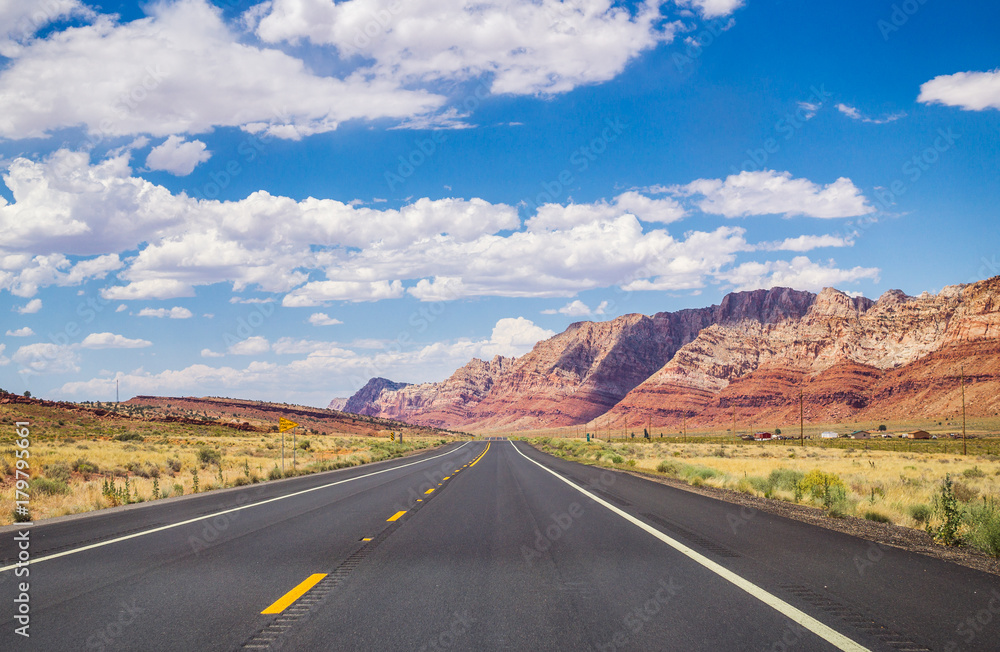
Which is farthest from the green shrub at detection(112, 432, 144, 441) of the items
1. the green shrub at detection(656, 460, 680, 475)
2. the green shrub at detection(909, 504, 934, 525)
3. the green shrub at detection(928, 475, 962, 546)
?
the green shrub at detection(928, 475, 962, 546)

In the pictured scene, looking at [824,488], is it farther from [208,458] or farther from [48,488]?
[208,458]

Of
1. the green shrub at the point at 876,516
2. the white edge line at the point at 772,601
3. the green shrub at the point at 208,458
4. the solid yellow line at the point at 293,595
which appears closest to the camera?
the white edge line at the point at 772,601

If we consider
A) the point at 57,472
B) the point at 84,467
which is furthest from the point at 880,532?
the point at 84,467

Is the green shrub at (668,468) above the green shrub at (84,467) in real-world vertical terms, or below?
below

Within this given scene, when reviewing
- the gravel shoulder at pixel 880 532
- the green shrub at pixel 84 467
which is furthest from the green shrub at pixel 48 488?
the gravel shoulder at pixel 880 532

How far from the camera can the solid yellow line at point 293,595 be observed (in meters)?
5.91

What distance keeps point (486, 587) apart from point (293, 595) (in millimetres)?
1881

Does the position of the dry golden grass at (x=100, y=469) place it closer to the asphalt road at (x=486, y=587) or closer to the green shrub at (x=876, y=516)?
the asphalt road at (x=486, y=587)

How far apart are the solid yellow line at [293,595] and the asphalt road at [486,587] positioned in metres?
Answer: 0.03

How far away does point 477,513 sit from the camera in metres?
13.4

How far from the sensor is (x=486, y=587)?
6.80 meters

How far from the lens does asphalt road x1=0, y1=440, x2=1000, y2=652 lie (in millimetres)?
5145

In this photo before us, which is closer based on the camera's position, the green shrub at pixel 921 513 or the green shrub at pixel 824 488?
the green shrub at pixel 921 513

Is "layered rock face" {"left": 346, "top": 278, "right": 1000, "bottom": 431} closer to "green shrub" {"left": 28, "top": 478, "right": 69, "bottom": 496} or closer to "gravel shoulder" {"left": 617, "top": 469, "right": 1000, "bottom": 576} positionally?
"gravel shoulder" {"left": 617, "top": 469, "right": 1000, "bottom": 576}
